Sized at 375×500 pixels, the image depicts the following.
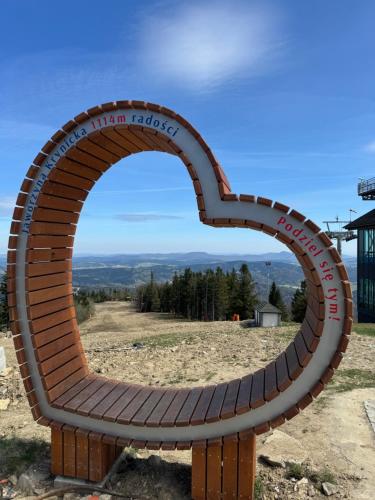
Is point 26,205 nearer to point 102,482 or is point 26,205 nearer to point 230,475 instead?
point 102,482

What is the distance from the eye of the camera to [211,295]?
178 ft

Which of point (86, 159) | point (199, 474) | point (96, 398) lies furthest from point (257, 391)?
point (86, 159)

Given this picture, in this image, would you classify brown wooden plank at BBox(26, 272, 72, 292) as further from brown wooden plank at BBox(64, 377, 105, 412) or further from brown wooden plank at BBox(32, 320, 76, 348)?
brown wooden plank at BBox(64, 377, 105, 412)

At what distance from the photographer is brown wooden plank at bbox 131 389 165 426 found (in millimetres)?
4629

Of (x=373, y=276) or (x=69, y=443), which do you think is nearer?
(x=69, y=443)

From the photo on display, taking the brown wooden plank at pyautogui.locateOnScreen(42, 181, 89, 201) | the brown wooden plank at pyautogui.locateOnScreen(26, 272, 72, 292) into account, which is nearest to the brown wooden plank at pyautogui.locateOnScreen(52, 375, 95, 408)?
the brown wooden plank at pyautogui.locateOnScreen(26, 272, 72, 292)

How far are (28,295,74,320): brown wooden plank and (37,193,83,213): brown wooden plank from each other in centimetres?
119

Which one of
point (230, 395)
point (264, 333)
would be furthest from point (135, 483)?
point (264, 333)

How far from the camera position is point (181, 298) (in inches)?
2243

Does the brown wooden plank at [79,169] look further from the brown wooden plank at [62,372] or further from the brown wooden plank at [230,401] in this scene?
the brown wooden plank at [230,401]

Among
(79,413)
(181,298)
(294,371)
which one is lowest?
(181,298)

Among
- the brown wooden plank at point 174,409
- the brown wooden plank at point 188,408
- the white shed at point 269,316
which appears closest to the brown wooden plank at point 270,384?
the brown wooden plank at point 188,408

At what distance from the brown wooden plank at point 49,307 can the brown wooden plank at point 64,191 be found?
135 centimetres

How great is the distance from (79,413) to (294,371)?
2.52 metres
